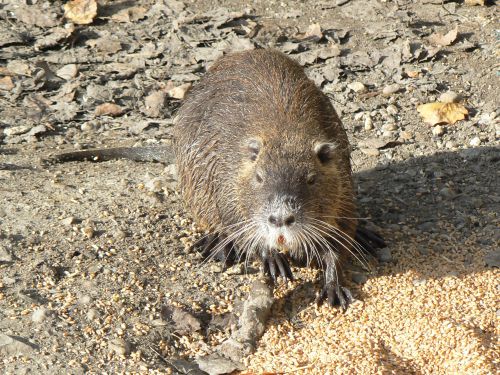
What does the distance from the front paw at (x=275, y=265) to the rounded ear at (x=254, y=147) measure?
0.57m

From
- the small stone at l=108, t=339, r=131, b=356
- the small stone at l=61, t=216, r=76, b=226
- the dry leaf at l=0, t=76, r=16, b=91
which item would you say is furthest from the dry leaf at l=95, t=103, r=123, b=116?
the small stone at l=108, t=339, r=131, b=356

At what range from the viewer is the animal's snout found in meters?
4.54

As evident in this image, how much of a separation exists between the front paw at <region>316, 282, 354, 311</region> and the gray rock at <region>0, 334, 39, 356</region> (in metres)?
1.55

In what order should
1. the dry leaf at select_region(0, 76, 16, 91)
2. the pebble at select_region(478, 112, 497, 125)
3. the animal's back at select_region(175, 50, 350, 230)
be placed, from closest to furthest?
the animal's back at select_region(175, 50, 350, 230)
the pebble at select_region(478, 112, 497, 125)
the dry leaf at select_region(0, 76, 16, 91)

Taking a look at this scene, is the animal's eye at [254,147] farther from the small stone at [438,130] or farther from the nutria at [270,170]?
the small stone at [438,130]

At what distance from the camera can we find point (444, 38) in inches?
299

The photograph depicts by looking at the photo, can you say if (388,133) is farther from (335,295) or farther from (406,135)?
(335,295)

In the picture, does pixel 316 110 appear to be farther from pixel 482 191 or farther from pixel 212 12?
pixel 212 12

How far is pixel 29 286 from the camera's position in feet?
15.9

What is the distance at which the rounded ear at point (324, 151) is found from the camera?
4.91 metres

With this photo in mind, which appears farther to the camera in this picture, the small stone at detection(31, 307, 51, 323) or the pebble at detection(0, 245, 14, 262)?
the pebble at detection(0, 245, 14, 262)

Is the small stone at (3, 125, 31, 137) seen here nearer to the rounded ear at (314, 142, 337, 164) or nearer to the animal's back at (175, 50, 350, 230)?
the animal's back at (175, 50, 350, 230)

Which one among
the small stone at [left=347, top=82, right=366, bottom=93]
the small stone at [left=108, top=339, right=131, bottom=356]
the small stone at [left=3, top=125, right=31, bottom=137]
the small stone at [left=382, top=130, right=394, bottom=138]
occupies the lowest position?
the small stone at [left=382, top=130, right=394, bottom=138]

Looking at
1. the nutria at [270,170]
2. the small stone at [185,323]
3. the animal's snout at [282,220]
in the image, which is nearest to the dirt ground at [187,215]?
the small stone at [185,323]
